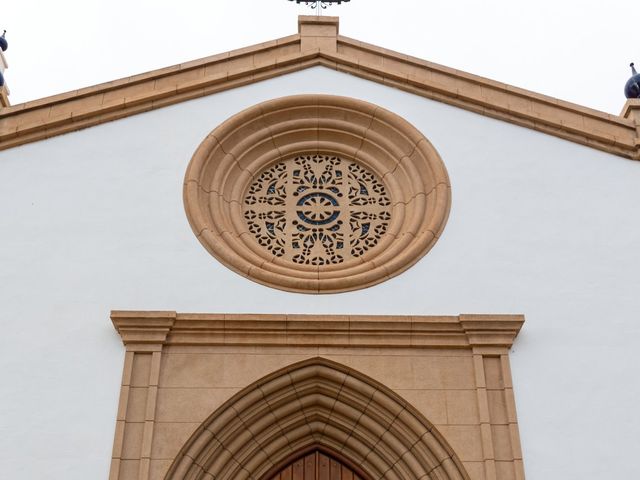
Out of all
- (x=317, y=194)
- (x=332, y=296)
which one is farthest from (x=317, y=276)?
(x=317, y=194)

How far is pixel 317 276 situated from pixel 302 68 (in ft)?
9.48

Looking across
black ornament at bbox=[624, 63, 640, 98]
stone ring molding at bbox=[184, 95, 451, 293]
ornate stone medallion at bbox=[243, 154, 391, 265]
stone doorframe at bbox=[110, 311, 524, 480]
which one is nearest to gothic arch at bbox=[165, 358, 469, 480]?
stone doorframe at bbox=[110, 311, 524, 480]

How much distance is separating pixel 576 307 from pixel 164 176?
4342 millimetres

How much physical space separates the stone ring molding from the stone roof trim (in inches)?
20.5

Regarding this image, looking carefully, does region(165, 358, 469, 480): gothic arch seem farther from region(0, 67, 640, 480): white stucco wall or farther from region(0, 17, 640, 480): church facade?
region(0, 67, 640, 480): white stucco wall

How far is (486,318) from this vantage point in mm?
8766

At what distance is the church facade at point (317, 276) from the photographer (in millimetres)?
8359

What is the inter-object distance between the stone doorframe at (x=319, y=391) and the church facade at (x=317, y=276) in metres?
0.02

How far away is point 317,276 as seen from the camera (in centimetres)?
921

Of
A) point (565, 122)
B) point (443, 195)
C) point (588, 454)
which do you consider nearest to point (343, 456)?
point (588, 454)

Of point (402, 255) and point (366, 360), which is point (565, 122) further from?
point (366, 360)

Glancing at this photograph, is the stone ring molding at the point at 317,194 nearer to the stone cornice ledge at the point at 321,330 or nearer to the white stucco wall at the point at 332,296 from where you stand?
the white stucco wall at the point at 332,296

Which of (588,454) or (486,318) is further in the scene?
(486,318)

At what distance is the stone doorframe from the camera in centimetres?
832
